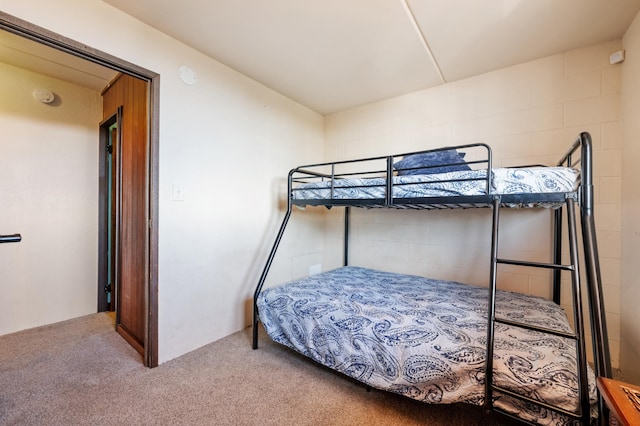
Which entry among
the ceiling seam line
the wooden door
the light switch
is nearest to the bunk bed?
the ceiling seam line

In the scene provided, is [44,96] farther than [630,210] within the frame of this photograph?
Yes

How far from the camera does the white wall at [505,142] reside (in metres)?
1.85

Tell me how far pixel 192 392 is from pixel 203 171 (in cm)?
148

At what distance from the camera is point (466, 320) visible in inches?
58.6

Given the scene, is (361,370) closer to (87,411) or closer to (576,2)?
(87,411)

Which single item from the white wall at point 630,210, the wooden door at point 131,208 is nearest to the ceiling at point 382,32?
the white wall at point 630,210

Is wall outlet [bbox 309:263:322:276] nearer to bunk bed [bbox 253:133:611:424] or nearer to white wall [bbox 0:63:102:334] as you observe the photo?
bunk bed [bbox 253:133:611:424]

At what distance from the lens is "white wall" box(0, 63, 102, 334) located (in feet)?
7.60

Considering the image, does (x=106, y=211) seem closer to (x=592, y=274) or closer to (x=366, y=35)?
(x=366, y=35)

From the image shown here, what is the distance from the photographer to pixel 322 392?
1.62m

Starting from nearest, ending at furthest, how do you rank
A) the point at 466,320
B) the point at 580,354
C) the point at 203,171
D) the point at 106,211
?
the point at 580,354 → the point at 466,320 → the point at 203,171 → the point at 106,211

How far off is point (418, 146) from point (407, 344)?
190cm

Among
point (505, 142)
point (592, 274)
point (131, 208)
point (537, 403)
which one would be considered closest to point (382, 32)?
point (505, 142)

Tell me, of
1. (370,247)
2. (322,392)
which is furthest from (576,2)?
(322,392)
